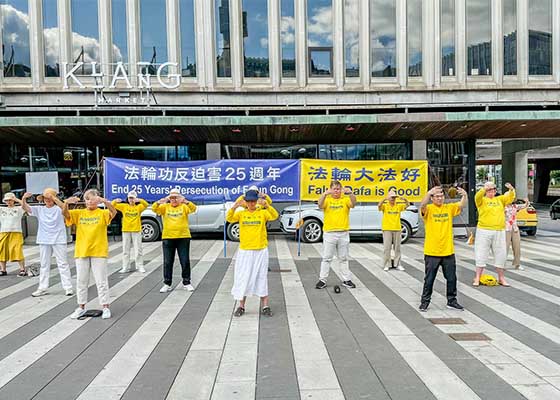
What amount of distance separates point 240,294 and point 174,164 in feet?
25.5

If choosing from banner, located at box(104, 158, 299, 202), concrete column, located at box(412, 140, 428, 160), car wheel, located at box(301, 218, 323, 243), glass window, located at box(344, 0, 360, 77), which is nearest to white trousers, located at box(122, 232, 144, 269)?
banner, located at box(104, 158, 299, 202)

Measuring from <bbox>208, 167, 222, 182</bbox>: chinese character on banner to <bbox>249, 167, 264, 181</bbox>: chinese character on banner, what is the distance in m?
0.96

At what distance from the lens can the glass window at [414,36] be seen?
71.8 ft

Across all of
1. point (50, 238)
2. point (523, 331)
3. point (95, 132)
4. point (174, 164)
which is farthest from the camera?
point (95, 132)

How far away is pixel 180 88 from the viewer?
21.2 m

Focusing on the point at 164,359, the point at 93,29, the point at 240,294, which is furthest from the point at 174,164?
the point at 93,29

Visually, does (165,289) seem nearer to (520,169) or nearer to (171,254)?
(171,254)

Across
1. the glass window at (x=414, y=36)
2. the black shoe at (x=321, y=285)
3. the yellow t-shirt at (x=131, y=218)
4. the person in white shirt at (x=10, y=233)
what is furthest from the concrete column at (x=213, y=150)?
the black shoe at (x=321, y=285)

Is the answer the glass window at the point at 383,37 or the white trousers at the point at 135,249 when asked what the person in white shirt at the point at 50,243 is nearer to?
the white trousers at the point at 135,249

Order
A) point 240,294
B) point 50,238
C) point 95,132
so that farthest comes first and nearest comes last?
point 95,132
point 50,238
point 240,294

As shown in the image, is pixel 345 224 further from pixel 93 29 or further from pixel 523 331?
pixel 93 29

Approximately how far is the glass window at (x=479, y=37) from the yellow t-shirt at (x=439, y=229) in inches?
681

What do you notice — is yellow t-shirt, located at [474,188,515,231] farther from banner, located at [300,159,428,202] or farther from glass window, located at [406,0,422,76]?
glass window, located at [406,0,422,76]

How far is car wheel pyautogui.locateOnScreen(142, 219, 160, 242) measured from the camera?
52.1 ft
